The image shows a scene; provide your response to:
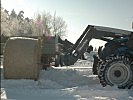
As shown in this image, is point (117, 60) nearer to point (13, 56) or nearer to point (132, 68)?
point (132, 68)

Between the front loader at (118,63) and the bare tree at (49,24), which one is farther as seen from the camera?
the bare tree at (49,24)

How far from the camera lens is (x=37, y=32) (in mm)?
75938

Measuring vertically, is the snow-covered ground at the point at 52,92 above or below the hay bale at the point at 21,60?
below

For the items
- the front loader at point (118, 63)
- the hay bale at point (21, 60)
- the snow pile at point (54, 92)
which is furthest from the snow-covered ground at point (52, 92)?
the front loader at point (118, 63)

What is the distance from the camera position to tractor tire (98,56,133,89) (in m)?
10.7

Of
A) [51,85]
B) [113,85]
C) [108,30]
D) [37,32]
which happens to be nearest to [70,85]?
[51,85]

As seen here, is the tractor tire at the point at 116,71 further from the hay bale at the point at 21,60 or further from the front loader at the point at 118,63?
the hay bale at the point at 21,60

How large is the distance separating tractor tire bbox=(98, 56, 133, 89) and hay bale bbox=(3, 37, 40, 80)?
89.0 inches

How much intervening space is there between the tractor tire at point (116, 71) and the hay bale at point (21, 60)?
2.26 meters

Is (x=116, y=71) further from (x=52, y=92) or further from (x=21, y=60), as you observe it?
(x=21, y=60)

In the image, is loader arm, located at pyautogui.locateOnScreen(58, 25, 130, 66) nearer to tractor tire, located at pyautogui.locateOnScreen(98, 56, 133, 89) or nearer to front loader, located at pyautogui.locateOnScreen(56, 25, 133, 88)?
front loader, located at pyautogui.locateOnScreen(56, 25, 133, 88)

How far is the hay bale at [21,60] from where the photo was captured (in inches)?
443

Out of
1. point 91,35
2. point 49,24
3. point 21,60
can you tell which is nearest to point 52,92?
point 21,60

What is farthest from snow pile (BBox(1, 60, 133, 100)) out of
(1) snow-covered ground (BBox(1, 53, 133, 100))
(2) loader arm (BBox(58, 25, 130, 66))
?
(2) loader arm (BBox(58, 25, 130, 66))
